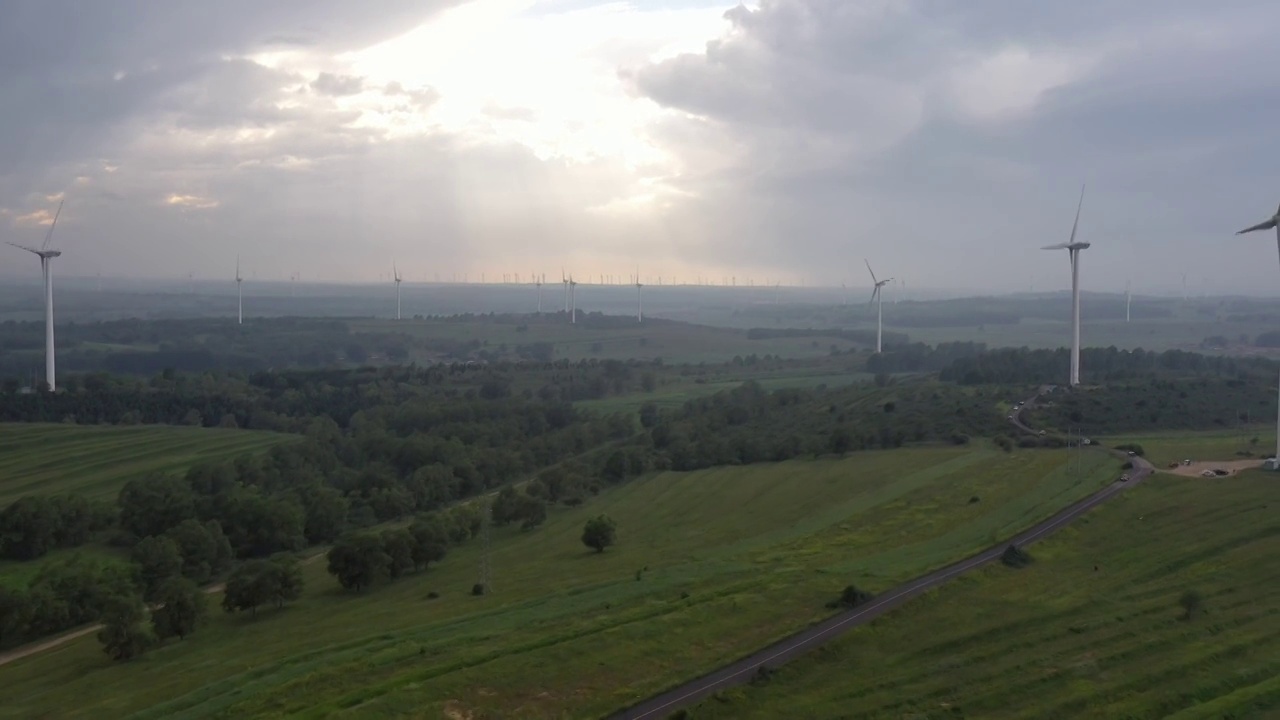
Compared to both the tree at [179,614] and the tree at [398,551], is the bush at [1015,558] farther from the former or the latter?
the tree at [179,614]

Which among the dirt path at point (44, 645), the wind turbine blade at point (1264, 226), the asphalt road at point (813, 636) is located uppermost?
the wind turbine blade at point (1264, 226)

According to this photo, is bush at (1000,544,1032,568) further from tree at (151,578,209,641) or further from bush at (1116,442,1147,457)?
tree at (151,578,209,641)

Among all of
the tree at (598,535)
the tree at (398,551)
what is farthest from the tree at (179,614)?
the tree at (598,535)

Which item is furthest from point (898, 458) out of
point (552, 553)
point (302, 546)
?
point (302, 546)

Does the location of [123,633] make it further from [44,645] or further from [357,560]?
[357,560]

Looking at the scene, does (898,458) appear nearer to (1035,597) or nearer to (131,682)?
(1035,597)

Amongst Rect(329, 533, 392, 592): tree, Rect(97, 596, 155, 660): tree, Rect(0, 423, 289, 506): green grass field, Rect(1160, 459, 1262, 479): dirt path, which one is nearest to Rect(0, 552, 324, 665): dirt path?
Rect(97, 596, 155, 660): tree

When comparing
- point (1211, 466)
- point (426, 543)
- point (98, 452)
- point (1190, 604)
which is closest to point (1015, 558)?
point (1190, 604)
